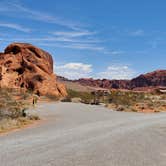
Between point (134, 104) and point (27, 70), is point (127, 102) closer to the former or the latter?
point (134, 104)

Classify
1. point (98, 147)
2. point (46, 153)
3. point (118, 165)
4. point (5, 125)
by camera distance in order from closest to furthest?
1. point (118, 165)
2. point (46, 153)
3. point (98, 147)
4. point (5, 125)

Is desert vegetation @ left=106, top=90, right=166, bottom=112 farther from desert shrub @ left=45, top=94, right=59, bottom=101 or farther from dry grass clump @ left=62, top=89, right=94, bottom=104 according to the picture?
desert shrub @ left=45, top=94, right=59, bottom=101

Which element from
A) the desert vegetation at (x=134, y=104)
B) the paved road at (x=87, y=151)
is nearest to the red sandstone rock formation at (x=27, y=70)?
the desert vegetation at (x=134, y=104)

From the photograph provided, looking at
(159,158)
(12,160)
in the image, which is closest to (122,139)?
(159,158)

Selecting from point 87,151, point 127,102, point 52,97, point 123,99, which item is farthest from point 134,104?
point 87,151

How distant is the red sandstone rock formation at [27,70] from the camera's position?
6150 centimetres

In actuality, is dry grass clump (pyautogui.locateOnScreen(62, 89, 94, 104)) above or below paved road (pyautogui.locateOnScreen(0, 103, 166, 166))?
above

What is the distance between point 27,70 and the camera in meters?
64.4

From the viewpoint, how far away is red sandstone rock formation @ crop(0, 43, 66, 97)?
61.5m

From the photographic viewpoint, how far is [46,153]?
942cm

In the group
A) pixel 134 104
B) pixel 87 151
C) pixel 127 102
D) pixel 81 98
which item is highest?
pixel 81 98

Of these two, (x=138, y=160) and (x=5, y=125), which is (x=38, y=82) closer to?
(x=5, y=125)

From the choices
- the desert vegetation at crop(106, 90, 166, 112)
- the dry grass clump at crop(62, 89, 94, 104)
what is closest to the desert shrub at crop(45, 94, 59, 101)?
the dry grass clump at crop(62, 89, 94, 104)

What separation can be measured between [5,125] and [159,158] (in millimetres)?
11171
